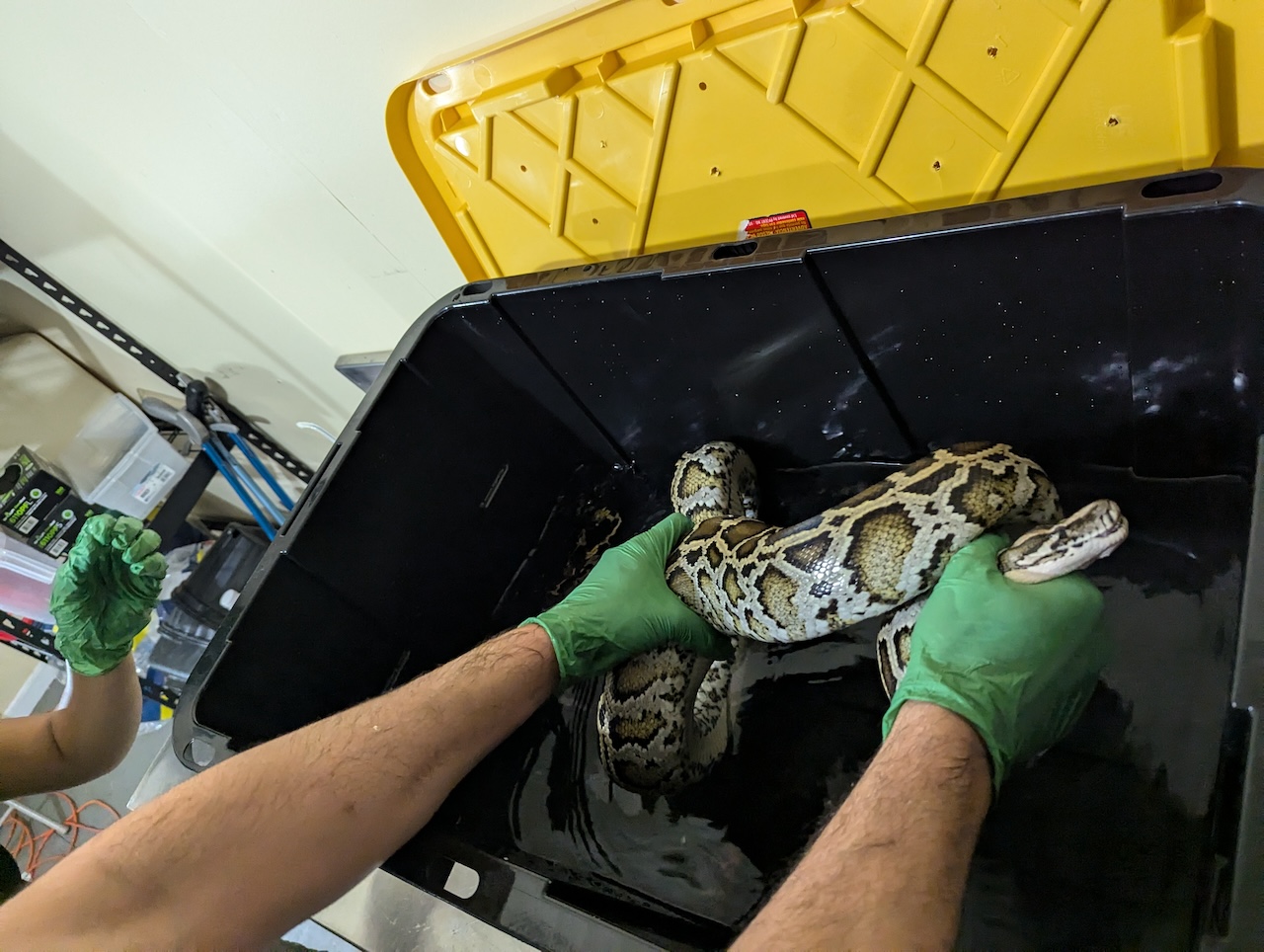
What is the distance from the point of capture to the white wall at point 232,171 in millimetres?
1398

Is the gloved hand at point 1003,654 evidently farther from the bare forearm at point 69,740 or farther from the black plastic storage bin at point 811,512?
the bare forearm at point 69,740

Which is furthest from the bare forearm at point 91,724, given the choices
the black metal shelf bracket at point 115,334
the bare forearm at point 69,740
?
the black metal shelf bracket at point 115,334

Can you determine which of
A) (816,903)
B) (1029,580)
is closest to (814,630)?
(1029,580)

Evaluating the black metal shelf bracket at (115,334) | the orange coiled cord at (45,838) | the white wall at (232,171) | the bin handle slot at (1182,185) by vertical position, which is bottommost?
the orange coiled cord at (45,838)

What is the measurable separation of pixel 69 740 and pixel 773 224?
1.71 m

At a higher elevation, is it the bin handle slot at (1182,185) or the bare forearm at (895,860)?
the bin handle slot at (1182,185)

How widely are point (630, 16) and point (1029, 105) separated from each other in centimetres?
61

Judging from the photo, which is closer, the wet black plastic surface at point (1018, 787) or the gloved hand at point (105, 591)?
the wet black plastic surface at point (1018, 787)

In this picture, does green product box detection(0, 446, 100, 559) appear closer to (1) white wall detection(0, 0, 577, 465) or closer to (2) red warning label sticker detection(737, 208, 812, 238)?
(1) white wall detection(0, 0, 577, 465)

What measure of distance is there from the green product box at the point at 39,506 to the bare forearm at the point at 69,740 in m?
0.76

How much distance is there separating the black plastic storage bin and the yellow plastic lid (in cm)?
15

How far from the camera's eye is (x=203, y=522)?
9.96ft

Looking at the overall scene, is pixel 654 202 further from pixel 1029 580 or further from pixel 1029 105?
pixel 1029 580

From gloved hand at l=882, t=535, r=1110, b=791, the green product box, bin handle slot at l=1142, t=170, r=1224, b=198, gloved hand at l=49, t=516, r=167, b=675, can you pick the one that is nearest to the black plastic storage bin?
bin handle slot at l=1142, t=170, r=1224, b=198
